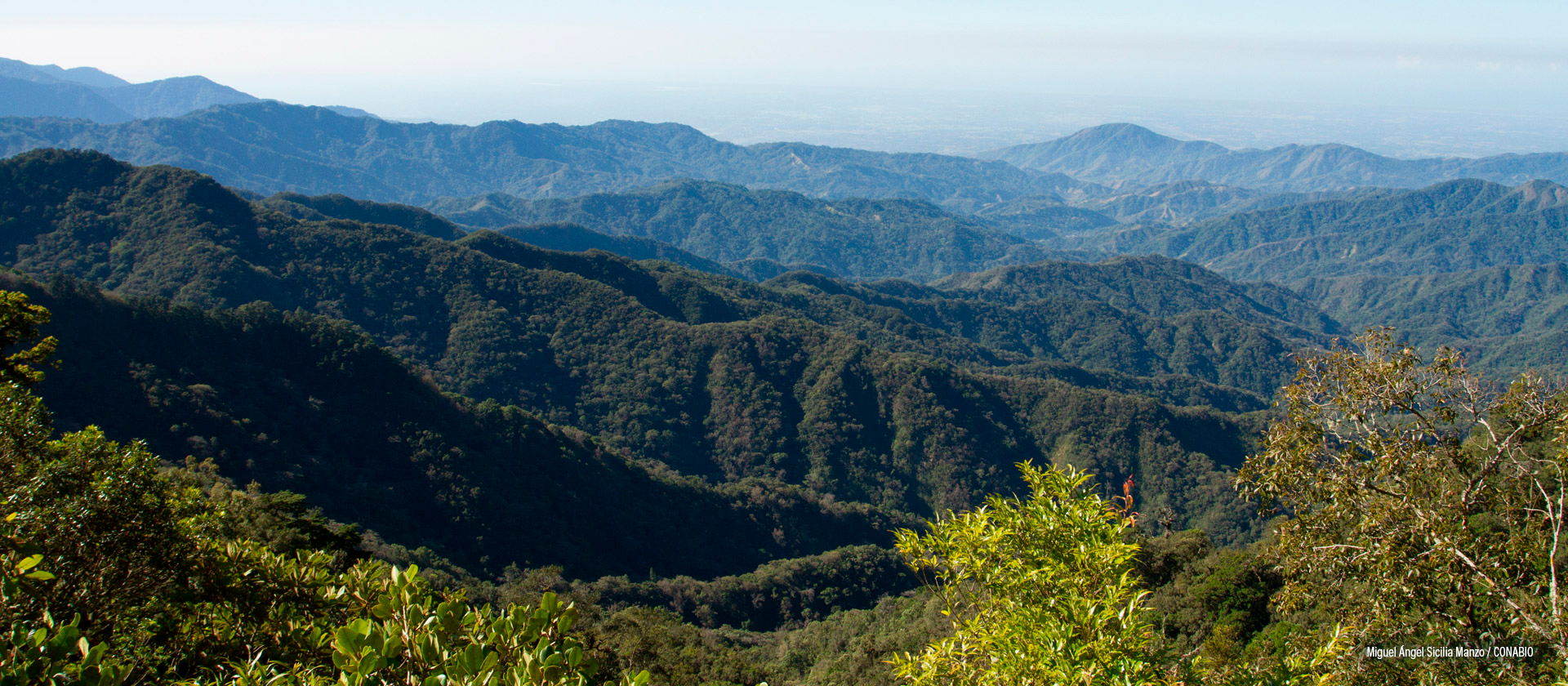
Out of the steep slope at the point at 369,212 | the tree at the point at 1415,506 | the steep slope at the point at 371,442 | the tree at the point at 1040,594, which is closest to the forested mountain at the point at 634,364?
the steep slope at the point at 371,442

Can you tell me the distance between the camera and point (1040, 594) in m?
8.45

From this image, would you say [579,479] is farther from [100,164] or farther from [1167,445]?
[100,164]

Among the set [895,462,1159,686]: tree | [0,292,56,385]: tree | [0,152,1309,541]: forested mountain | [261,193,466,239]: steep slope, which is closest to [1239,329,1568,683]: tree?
[895,462,1159,686]: tree

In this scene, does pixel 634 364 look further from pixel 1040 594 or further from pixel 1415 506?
pixel 1415 506

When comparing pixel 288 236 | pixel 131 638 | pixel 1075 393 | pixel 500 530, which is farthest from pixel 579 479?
pixel 1075 393

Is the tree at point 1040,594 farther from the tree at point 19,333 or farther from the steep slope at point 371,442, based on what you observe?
the steep slope at point 371,442

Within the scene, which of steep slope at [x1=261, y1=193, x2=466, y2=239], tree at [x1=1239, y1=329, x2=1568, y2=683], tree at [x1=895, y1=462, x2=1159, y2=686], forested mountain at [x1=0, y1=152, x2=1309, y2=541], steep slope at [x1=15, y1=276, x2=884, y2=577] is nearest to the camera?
tree at [x1=895, y1=462, x2=1159, y2=686]

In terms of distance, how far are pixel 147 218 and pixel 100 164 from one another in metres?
15.8

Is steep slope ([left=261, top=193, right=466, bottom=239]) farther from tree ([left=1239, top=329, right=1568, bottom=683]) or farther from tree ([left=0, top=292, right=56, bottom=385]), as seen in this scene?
tree ([left=1239, top=329, right=1568, bottom=683])

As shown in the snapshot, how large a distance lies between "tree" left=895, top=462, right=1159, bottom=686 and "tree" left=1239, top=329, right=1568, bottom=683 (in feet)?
9.87

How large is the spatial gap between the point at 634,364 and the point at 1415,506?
10547 cm

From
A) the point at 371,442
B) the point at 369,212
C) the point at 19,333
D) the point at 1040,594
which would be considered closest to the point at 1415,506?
the point at 1040,594

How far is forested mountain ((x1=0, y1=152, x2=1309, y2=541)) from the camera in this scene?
95.8 metres

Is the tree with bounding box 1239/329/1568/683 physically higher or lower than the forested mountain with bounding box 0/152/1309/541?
higher
